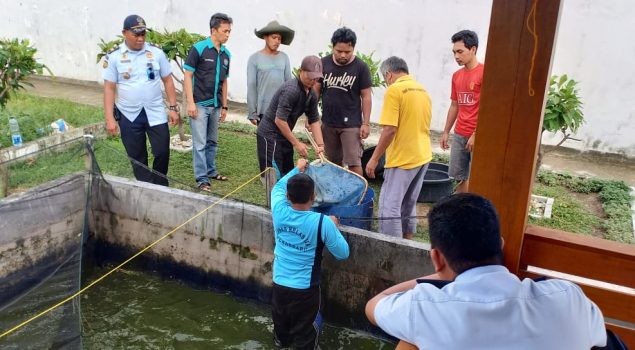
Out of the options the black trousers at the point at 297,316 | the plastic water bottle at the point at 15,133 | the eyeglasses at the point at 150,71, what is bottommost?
the black trousers at the point at 297,316

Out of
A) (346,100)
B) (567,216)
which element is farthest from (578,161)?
(346,100)

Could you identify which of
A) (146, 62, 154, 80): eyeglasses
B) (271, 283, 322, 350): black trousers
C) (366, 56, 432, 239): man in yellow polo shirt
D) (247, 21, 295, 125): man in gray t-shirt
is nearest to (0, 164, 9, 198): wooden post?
(146, 62, 154, 80): eyeglasses

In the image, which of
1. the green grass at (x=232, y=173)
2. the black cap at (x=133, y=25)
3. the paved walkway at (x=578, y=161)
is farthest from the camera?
the paved walkway at (x=578, y=161)

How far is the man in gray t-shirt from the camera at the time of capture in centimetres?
624

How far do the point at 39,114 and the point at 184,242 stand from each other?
4.93 m

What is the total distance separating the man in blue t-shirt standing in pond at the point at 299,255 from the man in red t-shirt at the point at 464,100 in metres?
2.21

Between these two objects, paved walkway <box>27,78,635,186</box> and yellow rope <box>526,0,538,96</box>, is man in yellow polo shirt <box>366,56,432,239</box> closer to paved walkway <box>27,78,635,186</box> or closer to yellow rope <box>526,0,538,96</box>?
yellow rope <box>526,0,538,96</box>

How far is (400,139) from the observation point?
15.4 feet

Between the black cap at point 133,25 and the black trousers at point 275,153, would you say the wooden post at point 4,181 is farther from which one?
the black trousers at point 275,153

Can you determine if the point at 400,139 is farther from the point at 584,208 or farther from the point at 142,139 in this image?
the point at 584,208

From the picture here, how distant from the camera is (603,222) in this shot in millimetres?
5891

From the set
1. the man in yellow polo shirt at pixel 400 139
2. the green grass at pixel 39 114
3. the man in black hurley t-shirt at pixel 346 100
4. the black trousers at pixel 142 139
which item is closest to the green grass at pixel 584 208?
the man in yellow polo shirt at pixel 400 139

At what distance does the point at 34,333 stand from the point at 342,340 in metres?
2.21

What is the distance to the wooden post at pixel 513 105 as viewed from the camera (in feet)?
7.26
